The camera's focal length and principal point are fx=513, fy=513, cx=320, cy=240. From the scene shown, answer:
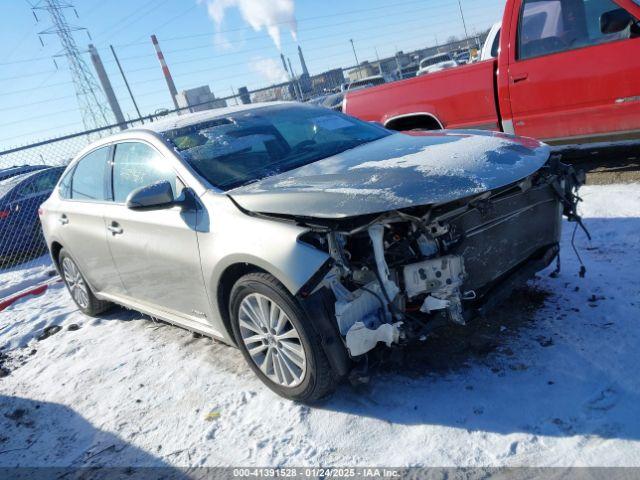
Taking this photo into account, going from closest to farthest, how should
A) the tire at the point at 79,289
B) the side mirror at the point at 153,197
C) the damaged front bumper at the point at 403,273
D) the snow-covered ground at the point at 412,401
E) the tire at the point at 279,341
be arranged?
1. the snow-covered ground at the point at 412,401
2. the damaged front bumper at the point at 403,273
3. the tire at the point at 279,341
4. the side mirror at the point at 153,197
5. the tire at the point at 79,289

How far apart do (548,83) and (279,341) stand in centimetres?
433

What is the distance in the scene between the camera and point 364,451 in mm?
2557

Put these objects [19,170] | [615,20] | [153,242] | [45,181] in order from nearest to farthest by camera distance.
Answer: [153,242]
[615,20]
[45,181]
[19,170]

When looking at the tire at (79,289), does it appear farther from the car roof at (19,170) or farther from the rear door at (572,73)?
the car roof at (19,170)

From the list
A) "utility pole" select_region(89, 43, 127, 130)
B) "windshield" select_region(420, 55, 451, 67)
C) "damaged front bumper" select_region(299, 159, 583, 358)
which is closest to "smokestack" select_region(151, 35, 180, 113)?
"utility pole" select_region(89, 43, 127, 130)

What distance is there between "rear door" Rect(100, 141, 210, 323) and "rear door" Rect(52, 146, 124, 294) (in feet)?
0.61

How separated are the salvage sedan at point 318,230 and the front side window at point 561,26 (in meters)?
2.49

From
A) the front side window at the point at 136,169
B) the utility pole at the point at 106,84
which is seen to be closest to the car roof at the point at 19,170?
the front side window at the point at 136,169

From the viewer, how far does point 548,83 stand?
548 cm

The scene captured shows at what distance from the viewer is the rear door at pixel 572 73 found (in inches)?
198

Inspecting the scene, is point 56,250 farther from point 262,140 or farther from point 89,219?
point 262,140

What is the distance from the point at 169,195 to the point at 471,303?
1.89 meters

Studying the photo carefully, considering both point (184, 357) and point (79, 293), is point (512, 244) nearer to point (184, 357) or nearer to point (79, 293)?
point (184, 357)

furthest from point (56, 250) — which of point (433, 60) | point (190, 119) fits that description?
point (433, 60)
